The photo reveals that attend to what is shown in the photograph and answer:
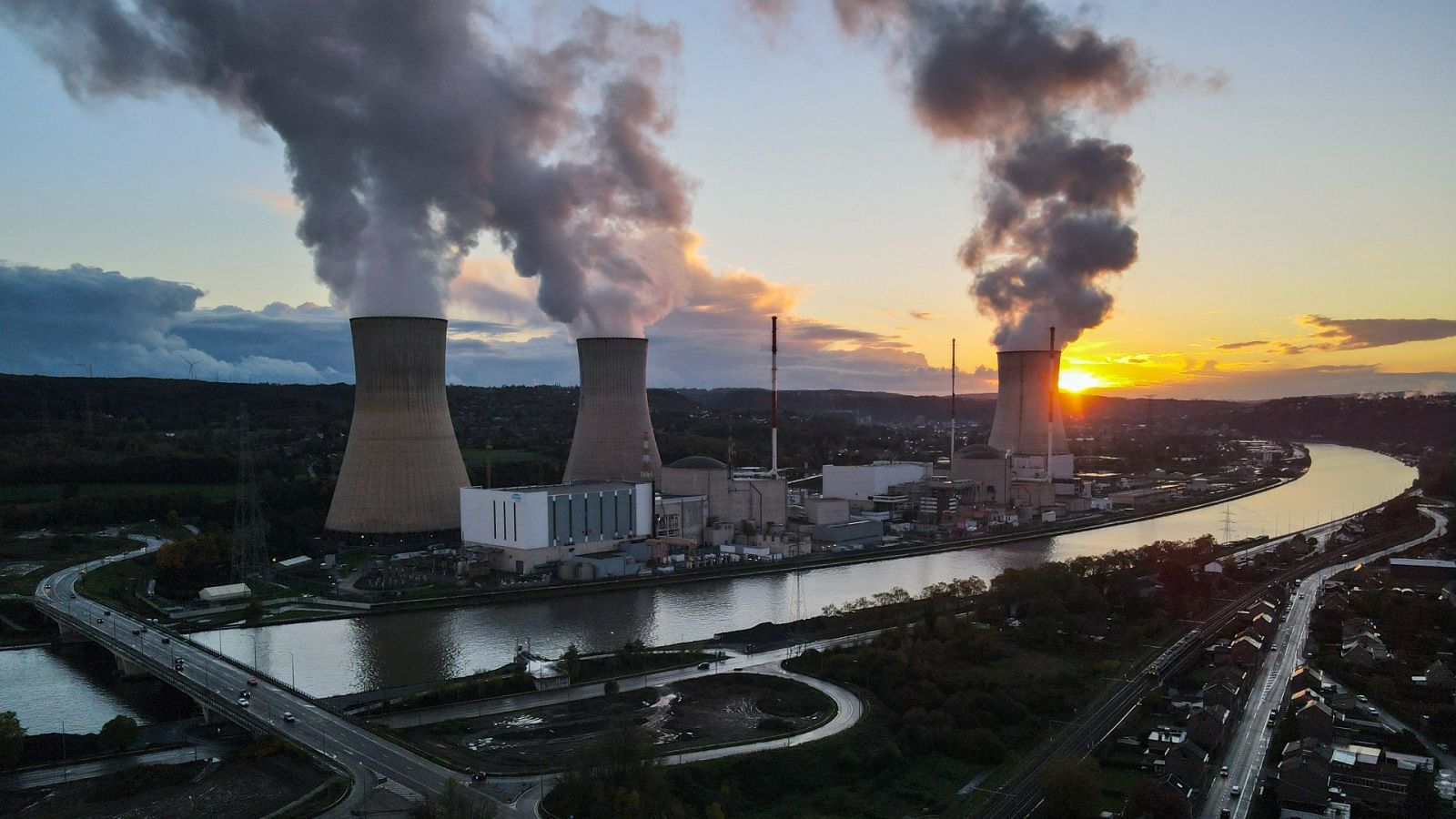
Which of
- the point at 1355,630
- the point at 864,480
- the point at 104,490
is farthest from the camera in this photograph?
the point at 864,480

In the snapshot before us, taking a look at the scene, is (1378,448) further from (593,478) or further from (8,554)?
(8,554)

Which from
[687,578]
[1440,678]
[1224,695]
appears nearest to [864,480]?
[687,578]

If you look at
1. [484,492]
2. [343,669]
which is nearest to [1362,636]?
[343,669]

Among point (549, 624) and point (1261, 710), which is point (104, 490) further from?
point (1261, 710)

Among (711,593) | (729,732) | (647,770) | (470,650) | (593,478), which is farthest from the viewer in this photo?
(593,478)

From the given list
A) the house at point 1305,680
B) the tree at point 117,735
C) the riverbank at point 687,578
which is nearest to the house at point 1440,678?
the house at point 1305,680

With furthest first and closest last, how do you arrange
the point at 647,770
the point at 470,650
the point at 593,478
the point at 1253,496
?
1. the point at 1253,496
2. the point at 593,478
3. the point at 470,650
4. the point at 647,770
